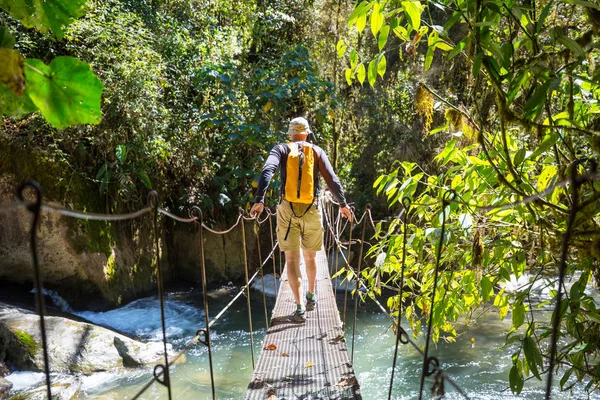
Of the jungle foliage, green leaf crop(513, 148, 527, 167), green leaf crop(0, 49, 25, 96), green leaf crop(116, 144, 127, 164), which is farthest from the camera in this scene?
green leaf crop(116, 144, 127, 164)

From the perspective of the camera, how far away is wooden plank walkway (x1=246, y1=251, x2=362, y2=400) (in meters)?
1.57

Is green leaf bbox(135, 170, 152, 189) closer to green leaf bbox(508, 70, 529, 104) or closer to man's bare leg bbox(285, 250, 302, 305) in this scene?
man's bare leg bbox(285, 250, 302, 305)

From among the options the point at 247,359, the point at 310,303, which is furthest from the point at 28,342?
the point at 310,303

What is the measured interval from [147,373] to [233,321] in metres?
1.26

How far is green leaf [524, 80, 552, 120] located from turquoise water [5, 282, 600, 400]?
6.20ft

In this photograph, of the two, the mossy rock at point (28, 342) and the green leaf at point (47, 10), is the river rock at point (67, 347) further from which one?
the green leaf at point (47, 10)

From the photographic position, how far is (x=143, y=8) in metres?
5.88

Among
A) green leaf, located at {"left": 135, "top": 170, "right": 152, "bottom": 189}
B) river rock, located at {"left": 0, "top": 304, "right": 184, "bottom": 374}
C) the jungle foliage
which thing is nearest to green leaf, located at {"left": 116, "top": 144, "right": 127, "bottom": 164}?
green leaf, located at {"left": 135, "top": 170, "right": 152, "bottom": 189}

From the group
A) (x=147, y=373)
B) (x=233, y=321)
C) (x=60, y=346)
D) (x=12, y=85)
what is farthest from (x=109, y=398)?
(x=12, y=85)

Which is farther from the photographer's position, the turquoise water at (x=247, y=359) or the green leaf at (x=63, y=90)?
the turquoise water at (x=247, y=359)

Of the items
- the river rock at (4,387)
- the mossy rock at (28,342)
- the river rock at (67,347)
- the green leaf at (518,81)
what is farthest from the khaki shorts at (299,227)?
the mossy rock at (28,342)

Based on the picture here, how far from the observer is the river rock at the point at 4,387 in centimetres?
290

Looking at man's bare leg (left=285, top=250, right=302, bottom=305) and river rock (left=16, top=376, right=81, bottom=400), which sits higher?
man's bare leg (left=285, top=250, right=302, bottom=305)

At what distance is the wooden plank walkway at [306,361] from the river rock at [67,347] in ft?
5.36
